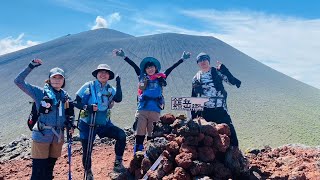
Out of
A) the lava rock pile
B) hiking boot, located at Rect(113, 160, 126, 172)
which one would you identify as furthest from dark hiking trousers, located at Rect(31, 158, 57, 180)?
the lava rock pile

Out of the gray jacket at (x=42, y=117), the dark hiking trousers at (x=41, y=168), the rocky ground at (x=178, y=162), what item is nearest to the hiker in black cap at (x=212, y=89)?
the rocky ground at (x=178, y=162)

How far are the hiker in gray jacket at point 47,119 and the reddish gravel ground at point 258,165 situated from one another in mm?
1877

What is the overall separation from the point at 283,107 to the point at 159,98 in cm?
3726

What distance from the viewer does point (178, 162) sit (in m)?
5.59

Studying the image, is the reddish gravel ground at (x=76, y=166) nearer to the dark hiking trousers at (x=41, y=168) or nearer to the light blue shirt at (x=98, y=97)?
the light blue shirt at (x=98, y=97)

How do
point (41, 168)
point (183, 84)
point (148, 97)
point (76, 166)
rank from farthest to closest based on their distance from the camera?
point (183, 84), point (76, 166), point (148, 97), point (41, 168)

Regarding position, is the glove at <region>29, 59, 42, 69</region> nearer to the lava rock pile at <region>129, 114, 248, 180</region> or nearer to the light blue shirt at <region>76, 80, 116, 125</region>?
the light blue shirt at <region>76, 80, 116, 125</region>

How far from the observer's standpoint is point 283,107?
4181 centimetres

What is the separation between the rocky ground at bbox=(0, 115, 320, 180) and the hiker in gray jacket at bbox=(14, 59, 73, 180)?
1.20m

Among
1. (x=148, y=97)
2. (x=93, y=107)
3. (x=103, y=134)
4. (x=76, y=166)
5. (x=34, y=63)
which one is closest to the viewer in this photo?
(x=34, y=63)

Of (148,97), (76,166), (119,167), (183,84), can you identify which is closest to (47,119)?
(119,167)

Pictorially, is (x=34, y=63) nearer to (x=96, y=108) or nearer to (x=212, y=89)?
(x=96, y=108)

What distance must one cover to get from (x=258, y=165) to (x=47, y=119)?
376cm

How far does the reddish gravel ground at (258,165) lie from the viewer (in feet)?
21.2
